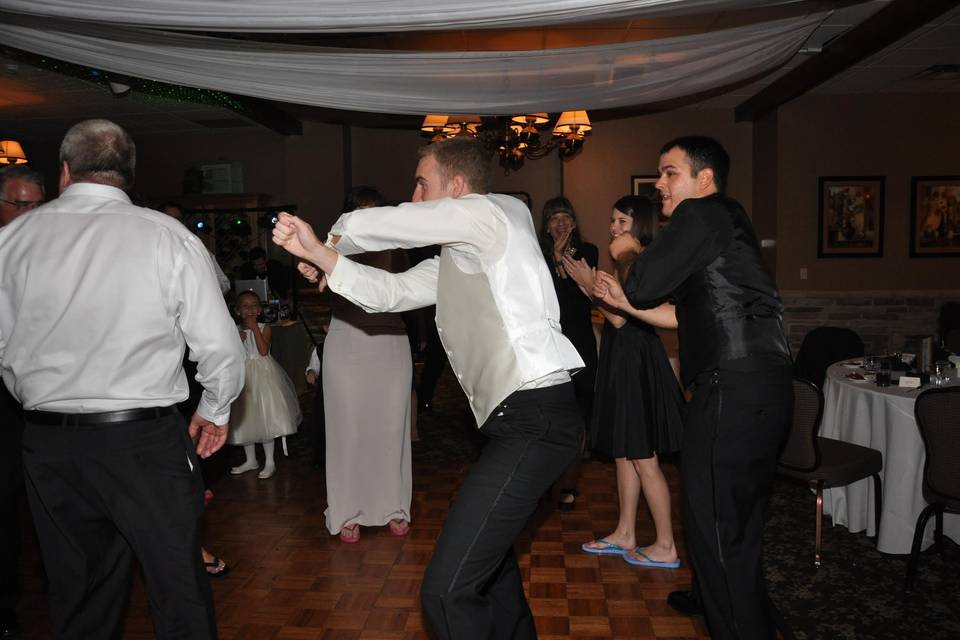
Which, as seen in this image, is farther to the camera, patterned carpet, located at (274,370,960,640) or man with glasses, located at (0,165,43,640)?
patterned carpet, located at (274,370,960,640)

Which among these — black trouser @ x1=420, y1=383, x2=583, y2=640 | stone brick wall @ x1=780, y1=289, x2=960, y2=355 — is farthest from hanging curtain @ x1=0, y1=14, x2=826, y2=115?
stone brick wall @ x1=780, y1=289, x2=960, y2=355

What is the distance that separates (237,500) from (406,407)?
133cm

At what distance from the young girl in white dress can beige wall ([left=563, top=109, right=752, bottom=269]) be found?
532 centimetres

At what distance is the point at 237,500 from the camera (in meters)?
4.43

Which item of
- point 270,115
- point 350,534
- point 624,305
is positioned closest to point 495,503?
point 624,305

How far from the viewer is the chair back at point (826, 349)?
5145 mm

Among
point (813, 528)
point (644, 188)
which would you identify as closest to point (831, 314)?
point (644, 188)

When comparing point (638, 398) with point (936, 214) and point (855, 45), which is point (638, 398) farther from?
point (936, 214)

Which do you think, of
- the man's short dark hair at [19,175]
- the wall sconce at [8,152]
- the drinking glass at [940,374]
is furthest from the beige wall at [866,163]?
the wall sconce at [8,152]

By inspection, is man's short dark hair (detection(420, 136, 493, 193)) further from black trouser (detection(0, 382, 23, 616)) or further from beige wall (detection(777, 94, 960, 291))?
beige wall (detection(777, 94, 960, 291))

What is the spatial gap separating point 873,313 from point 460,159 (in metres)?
7.76

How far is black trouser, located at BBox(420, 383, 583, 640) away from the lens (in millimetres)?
1977

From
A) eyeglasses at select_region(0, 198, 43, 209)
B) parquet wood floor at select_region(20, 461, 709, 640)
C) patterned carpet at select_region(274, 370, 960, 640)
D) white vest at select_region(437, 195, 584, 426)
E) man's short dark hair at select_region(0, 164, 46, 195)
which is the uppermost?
man's short dark hair at select_region(0, 164, 46, 195)

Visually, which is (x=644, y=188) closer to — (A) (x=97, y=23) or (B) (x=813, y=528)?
(B) (x=813, y=528)
